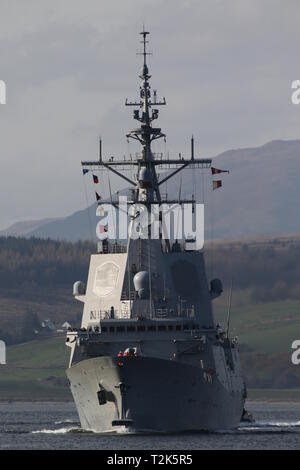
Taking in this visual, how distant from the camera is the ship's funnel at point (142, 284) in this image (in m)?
93.6

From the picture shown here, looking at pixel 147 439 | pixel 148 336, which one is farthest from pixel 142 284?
pixel 147 439

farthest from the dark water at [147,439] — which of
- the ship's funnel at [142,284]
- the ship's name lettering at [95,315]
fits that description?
the ship's funnel at [142,284]

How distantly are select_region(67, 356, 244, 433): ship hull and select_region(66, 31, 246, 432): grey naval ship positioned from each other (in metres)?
0.05

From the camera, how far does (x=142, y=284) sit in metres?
93.7

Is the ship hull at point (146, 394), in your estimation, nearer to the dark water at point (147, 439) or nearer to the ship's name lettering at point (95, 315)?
the dark water at point (147, 439)

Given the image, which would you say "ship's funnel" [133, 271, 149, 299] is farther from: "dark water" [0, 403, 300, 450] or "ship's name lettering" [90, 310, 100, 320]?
"dark water" [0, 403, 300, 450]

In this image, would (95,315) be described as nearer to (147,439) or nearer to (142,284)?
(142,284)

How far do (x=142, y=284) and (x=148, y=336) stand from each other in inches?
124

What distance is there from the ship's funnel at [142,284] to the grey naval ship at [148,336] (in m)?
0.06
